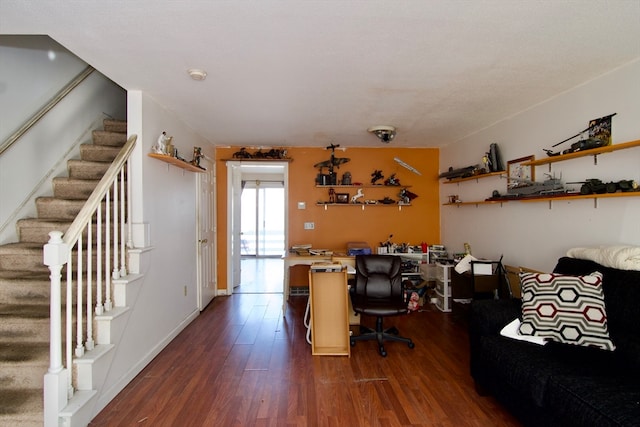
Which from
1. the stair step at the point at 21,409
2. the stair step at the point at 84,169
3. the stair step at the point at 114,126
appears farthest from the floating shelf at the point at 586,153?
the stair step at the point at 114,126

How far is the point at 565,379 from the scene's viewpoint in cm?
157

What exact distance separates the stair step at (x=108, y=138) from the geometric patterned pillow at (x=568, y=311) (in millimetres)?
4238

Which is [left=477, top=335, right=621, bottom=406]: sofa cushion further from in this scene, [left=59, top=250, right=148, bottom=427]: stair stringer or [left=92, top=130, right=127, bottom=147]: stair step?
[left=92, top=130, right=127, bottom=147]: stair step

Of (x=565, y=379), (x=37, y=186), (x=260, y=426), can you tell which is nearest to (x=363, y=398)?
(x=260, y=426)

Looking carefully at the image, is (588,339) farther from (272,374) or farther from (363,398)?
(272,374)

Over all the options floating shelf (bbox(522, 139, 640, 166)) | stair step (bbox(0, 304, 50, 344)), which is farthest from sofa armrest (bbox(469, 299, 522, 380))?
stair step (bbox(0, 304, 50, 344))

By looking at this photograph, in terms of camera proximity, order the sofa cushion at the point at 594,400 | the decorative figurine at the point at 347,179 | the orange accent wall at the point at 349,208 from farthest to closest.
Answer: the orange accent wall at the point at 349,208 < the decorative figurine at the point at 347,179 < the sofa cushion at the point at 594,400

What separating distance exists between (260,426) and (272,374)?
0.62 meters

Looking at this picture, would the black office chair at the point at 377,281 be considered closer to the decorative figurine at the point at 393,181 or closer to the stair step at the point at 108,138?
the decorative figurine at the point at 393,181

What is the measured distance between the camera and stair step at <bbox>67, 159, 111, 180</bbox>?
3115 millimetres

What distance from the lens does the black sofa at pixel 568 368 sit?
4.69 feet

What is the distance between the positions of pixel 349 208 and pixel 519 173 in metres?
2.43

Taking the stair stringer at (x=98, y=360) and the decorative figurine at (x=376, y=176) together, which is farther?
the decorative figurine at (x=376, y=176)

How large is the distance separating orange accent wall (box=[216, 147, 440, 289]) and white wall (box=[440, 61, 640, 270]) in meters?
0.85
